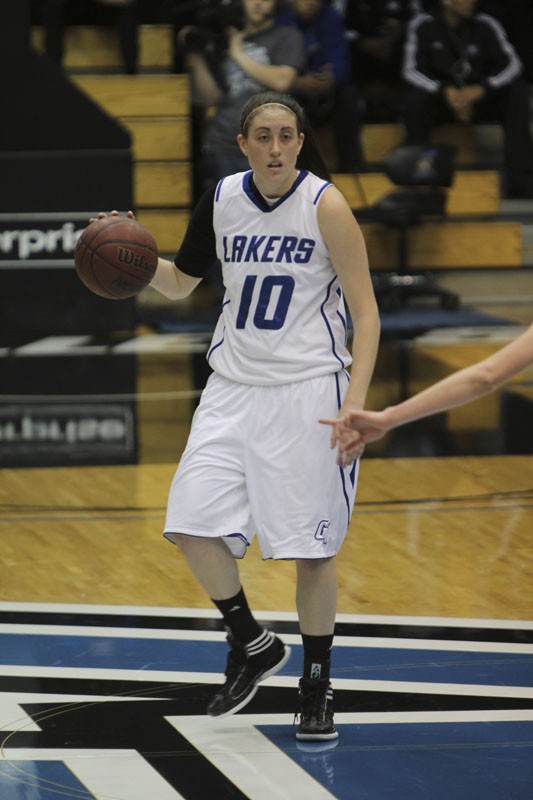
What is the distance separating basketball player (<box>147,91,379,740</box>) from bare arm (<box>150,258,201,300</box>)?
1.03 ft

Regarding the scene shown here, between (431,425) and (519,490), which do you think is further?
(431,425)

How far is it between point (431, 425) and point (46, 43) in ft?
23.4

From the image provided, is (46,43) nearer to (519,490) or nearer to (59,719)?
(519,490)

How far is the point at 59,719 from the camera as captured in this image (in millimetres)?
4266

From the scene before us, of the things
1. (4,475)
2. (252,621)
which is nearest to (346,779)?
(252,621)

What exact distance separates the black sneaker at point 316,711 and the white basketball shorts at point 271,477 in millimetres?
382

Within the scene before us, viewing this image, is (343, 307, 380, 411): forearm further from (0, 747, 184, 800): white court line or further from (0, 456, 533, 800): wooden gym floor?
(0, 747, 184, 800): white court line

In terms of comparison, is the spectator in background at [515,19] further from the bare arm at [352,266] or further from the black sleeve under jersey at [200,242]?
the bare arm at [352,266]

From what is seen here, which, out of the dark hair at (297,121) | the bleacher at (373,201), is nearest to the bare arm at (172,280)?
the dark hair at (297,121)

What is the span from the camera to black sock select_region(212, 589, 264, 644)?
4191 mm

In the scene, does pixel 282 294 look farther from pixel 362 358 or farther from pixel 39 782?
pixel 39 782

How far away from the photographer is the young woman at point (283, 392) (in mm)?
4027

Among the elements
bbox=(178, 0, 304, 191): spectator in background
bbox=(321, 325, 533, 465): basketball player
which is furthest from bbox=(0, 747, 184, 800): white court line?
bbox=(178, 0, 304, 191): spectator in background

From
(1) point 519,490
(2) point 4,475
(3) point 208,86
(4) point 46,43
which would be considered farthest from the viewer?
(4) point 46,43
